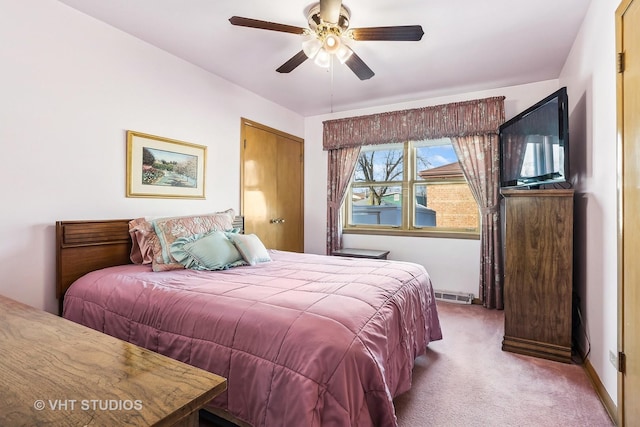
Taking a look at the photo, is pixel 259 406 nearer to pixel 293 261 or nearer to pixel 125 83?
pixel 293 261

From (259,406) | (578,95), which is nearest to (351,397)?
(259,406)

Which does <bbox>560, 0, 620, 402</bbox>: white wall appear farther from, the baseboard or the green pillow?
the green pillow

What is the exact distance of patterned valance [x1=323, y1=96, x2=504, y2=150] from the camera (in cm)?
363

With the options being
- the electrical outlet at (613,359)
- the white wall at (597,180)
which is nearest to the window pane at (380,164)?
the white wall at (597,180)

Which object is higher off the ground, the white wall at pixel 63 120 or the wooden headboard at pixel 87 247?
the white wall at pixel 63 120

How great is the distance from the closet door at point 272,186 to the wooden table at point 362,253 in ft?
2.47

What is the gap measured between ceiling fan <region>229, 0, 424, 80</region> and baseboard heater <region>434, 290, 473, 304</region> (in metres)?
2.92

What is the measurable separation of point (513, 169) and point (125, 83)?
3.54 meters

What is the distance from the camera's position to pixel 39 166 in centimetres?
213

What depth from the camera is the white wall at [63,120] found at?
202 centimetres

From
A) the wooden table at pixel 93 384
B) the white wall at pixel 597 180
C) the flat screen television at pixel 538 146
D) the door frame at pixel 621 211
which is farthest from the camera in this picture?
the flat screen television at pixel 538 146

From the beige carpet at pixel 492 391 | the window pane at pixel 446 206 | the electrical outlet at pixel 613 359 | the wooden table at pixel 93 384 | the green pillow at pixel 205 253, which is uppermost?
the window pane at pixel 446 206

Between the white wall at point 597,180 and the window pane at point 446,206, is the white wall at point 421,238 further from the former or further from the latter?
the white wall at point 597,180

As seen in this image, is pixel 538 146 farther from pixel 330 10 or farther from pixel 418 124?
pixel 330 10
